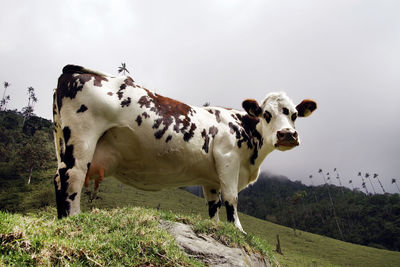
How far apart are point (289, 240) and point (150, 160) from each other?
49.6 metres

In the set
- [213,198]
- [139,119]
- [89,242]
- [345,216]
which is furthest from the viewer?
[345,216]

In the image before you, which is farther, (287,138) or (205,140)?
(205,140)

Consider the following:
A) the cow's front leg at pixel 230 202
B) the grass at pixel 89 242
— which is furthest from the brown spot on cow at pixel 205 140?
the grass at pixel 89 242

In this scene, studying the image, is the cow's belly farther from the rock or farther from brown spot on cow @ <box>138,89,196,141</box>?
the rock

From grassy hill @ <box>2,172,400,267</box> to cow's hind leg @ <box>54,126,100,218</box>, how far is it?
1296 inches

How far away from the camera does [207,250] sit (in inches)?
141

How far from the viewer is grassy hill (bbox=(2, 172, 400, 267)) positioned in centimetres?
3750

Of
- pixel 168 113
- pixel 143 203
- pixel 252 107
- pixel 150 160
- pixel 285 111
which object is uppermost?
pixel 143 203

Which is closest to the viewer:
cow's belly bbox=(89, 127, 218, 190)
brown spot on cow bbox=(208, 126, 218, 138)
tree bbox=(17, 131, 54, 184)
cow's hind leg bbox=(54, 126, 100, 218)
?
cow's hind leg bbox=(54, 126, 100, 218)

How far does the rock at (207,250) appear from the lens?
3438 mm

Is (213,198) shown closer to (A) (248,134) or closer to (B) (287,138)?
(A) (248,134)

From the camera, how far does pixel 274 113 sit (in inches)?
223

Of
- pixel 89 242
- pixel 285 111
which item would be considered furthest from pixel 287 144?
pixel 89 242

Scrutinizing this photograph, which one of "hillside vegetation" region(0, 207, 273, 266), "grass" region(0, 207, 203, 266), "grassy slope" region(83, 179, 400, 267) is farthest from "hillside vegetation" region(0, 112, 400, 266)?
"grass" region(0, 207, 203, 266)
